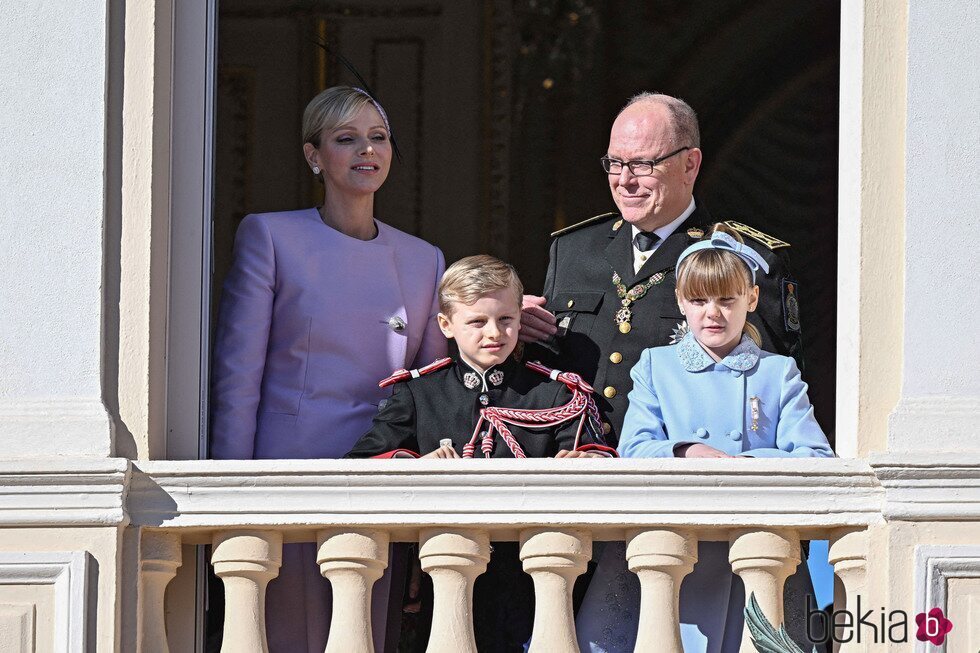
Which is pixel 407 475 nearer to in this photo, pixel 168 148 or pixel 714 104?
pixel 168 148

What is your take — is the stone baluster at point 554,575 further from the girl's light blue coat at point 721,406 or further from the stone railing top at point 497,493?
the girl's light blue coat at point 721,406

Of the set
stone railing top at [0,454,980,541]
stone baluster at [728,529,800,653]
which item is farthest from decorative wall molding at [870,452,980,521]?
stone baluster at [728,529,800,653]

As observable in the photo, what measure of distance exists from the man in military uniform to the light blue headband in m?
0.09

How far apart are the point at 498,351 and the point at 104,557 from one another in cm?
118

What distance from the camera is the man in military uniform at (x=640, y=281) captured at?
579cm

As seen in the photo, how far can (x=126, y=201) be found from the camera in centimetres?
533

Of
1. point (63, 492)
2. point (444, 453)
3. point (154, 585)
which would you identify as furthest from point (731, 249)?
point (63, 492)

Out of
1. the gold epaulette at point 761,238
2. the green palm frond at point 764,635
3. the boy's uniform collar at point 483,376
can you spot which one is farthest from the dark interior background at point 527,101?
the green palm frond at point 764,635

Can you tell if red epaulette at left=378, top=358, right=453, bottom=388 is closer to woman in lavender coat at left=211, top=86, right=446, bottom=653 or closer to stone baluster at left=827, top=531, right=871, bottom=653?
woman in lavender coat at left=211, top=86, right=446, bottom=653

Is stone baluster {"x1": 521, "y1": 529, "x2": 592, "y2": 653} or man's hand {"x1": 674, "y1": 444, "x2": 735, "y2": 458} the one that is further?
man's hand {"x1": 674, "y1": 444, "x2": 735, "y2": 458}

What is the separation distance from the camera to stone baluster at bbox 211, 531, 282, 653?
17.1ft

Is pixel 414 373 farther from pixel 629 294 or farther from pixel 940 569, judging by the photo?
pixel 940 569

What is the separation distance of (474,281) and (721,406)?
2.40ft

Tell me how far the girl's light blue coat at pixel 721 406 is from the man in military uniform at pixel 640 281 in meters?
0.21
